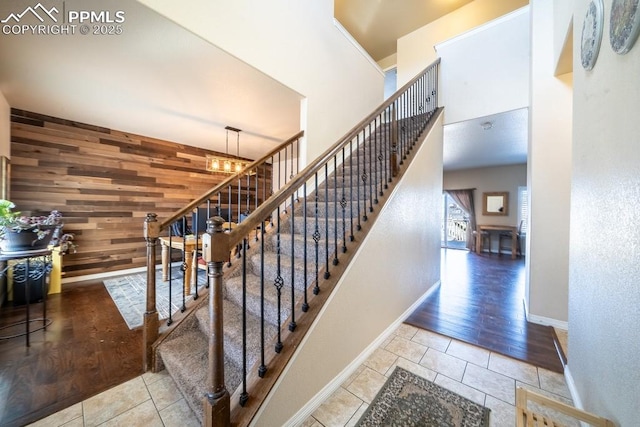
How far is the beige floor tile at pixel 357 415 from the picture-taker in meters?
1.31

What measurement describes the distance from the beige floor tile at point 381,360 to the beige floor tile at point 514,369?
0.76 m

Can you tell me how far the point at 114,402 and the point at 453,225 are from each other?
29.2 ft

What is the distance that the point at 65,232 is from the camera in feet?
11.8

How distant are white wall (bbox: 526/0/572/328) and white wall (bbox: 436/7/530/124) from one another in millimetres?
559

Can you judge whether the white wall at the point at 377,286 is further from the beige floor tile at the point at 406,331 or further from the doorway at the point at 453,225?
the doorway at the point at 453,225

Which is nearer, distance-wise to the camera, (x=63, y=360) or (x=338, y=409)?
(x=338, y=409)

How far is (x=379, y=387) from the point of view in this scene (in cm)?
158

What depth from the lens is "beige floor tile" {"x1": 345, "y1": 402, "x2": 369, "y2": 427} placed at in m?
1.31

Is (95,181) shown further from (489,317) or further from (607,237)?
(489,317)

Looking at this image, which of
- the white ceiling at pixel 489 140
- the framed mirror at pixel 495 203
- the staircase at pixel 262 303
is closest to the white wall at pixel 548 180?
the white ceiling at pixel 489 140

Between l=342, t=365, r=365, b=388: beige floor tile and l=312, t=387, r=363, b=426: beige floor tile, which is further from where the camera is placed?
l=342, t=365, r=365, b=388: beige floor tile

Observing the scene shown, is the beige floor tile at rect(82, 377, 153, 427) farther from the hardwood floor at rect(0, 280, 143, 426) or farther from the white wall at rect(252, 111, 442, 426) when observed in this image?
the white wall at rect(252, 111, 442, 426)

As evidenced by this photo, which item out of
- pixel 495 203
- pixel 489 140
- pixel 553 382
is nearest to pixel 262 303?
pixel 553 382

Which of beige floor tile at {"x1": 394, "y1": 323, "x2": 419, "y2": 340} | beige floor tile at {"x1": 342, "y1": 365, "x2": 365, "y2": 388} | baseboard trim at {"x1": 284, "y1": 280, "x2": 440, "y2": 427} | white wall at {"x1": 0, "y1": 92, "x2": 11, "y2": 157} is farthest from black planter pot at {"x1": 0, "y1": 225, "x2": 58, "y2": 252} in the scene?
beige floor tile at {"x1": 394, "y1": 323, "x2": 419, "y2": 340}
